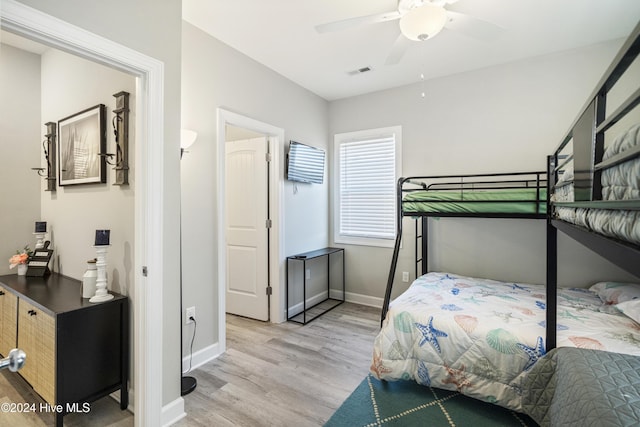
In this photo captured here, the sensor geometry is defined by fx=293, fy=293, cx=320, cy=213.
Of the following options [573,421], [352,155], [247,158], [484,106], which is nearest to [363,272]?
[352,155]

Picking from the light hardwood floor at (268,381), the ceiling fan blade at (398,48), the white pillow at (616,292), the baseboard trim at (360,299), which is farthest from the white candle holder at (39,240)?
the white pillow at (616,292)

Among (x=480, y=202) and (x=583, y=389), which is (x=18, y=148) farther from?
(x=583, y=389)

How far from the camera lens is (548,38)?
8.49 feet

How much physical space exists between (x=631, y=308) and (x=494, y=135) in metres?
1.92

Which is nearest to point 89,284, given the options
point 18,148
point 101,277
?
point 101,277

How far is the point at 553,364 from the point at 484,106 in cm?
261

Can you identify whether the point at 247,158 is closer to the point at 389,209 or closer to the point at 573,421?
the point at 389,209

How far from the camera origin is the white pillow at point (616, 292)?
2125mm

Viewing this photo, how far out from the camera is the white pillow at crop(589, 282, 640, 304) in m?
2.12

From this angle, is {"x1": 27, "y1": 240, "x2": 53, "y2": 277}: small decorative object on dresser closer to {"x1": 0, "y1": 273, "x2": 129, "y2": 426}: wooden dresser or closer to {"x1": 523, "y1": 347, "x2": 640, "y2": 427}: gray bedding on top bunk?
{"x1": 0, "y1": 273, "x2": 129, "y2": 426}: wooden dresser

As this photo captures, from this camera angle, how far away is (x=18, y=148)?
2807mm

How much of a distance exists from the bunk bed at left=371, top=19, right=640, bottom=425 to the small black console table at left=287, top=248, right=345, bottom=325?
132 cm

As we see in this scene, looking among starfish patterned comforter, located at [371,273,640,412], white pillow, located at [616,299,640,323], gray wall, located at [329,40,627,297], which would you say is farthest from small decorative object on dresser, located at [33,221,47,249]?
white pillow, located at [616,299,640,323]

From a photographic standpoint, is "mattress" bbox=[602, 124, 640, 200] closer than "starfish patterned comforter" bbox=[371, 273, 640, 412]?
Yes
